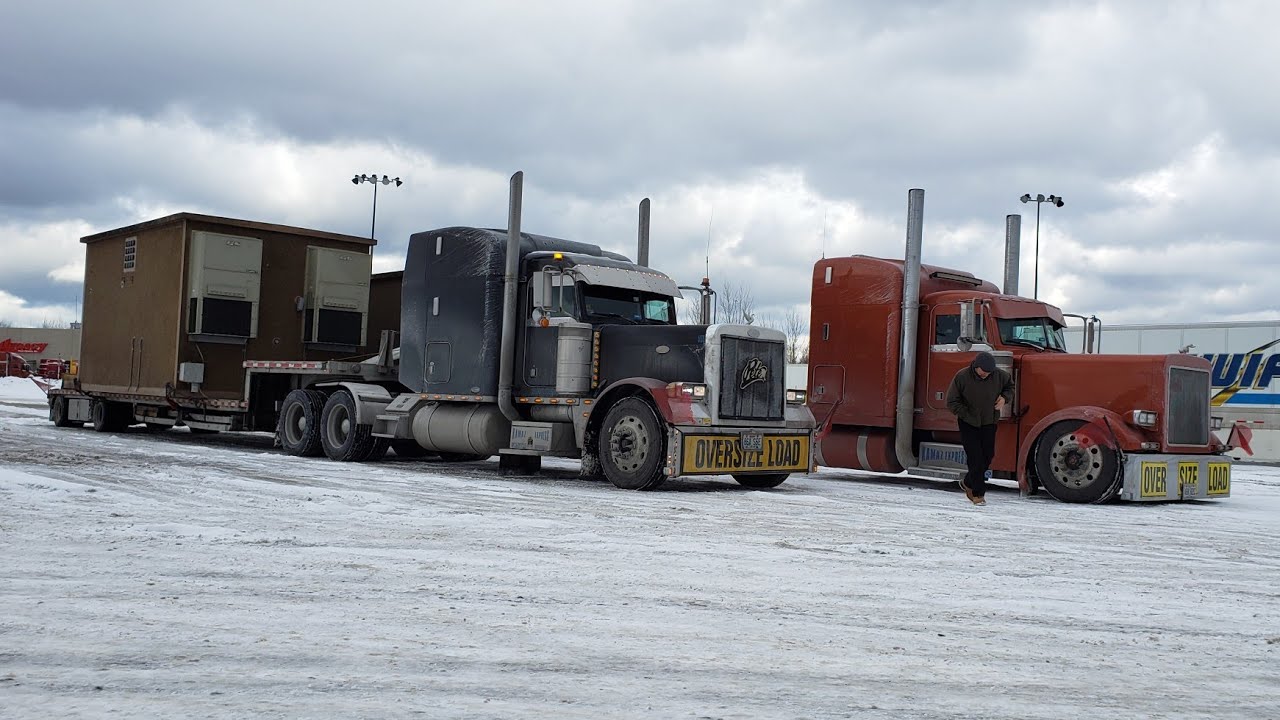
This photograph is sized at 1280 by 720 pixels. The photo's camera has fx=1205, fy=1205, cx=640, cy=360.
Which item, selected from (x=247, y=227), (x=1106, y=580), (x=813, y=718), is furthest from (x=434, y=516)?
(x=247, y=227)

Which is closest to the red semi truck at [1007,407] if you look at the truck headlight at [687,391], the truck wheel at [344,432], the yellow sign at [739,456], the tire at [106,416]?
the yellow sign at [739,456]

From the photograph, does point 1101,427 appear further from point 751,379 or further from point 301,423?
point 301,423

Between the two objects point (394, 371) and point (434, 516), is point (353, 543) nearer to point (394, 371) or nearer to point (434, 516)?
point (434, 516)

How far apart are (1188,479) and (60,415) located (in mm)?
20438

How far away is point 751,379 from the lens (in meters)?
14.2

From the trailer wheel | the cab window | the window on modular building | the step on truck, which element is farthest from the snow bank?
the cab window

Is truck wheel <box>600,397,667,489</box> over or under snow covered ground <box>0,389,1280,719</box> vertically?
over

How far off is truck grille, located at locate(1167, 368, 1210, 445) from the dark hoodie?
93.6 inches

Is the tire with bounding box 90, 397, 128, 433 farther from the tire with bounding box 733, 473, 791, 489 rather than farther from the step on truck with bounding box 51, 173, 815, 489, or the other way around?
the tire with bounding box 733, 473, 791, 489

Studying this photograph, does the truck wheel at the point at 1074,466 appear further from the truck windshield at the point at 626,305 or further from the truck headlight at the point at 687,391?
the truck windshield at the point at 626,305

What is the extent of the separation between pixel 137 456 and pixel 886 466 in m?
10.0

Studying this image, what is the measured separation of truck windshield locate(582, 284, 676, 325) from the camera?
14.9 meters

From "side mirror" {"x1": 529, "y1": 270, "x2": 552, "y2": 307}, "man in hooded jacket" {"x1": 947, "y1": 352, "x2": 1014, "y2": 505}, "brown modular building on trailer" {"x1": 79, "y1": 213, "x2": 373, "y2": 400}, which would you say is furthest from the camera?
"brown modular building on trailer" {"x1": 79, "y1": 213, "x2": 373, "y2": 400}

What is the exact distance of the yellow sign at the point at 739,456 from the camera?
43.9ft
